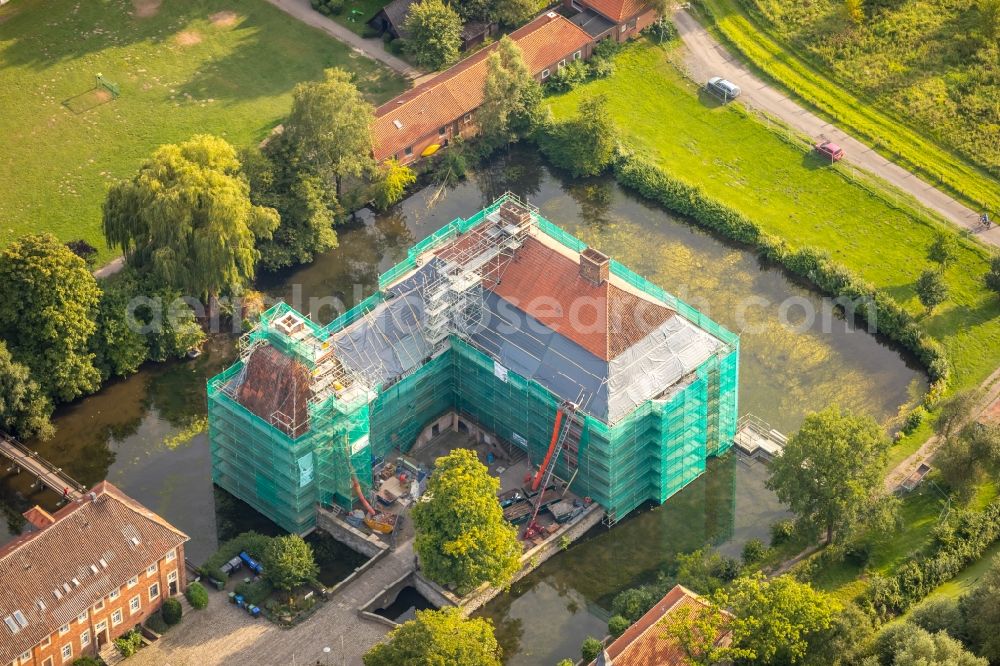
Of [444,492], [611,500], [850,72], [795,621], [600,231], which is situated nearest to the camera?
[795,621]

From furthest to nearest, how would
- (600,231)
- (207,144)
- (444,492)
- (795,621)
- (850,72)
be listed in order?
(850,72)
(600,231)
(207,144)
(444,492)
(795,621)

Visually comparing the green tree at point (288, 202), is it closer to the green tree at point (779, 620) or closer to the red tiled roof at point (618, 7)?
the red tiled roof at point (618, 7)

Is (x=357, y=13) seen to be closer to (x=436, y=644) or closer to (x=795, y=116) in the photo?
(x=795, y=116)

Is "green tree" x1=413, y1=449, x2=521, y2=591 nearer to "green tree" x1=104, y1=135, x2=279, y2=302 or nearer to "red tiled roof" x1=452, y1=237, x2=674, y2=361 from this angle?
"red tiled roof" x1=452, y1=237, x2=674, y2=361

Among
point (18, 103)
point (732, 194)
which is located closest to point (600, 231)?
point (732, 194)

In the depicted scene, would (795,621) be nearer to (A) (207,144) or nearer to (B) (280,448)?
(B) (280,448)

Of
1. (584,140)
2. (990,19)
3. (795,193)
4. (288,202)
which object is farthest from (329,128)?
(990,19)

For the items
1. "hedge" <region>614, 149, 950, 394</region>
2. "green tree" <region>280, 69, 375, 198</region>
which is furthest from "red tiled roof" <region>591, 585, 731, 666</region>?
"green tree" <region>280, 69, 375, 198</region>
